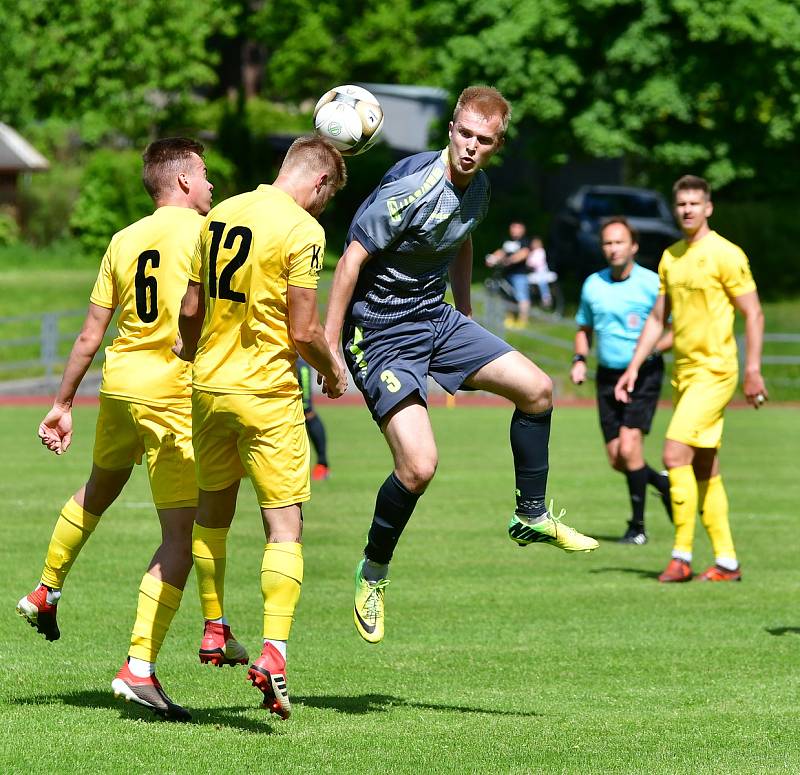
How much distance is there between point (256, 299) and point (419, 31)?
180 feet

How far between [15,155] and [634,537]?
44109mm

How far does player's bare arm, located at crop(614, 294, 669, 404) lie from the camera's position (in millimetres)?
10562

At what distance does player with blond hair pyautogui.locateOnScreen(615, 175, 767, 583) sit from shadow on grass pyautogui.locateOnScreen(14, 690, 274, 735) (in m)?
4.53

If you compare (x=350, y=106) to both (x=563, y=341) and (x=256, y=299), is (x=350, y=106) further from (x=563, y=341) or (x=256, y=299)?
(x=563, y=341)

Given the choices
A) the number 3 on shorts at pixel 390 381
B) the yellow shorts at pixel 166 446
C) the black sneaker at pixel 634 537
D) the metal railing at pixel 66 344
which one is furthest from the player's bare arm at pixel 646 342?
the metal railing at pixel 66 344

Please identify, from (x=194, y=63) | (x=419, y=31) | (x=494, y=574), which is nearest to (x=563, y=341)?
(x=494, y=574)

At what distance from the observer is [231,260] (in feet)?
19.2

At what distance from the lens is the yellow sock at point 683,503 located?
33.9 ft

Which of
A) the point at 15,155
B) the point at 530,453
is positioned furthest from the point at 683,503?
the point at 15,155

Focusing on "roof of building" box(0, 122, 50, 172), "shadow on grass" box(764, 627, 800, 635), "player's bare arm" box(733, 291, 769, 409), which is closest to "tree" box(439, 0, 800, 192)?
"roof of building" box(0, 122, 50, 172)

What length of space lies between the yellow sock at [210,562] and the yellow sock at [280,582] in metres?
0.39

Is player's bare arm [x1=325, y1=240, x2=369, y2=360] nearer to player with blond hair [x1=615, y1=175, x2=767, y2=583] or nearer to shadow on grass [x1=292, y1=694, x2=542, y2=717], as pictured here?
shadow on grass [x1=292, y1=694, x2=542, y2=717]

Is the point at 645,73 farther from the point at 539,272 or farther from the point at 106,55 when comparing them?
the point at 106,55

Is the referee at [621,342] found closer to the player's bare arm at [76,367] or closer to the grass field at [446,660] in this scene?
the grass field at [446,660]
